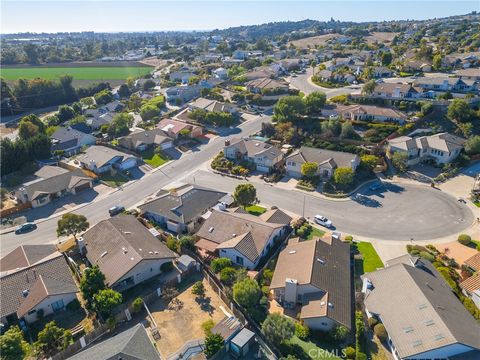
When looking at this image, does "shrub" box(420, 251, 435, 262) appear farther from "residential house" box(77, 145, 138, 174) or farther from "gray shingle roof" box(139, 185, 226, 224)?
"residential house" box(77, 145, 138, 174)

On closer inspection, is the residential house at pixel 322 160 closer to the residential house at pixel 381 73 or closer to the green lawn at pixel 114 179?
the green lawn at pixel 114 179

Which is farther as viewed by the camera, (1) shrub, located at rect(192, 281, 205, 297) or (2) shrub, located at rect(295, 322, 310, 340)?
(1) shrub, located at rect(192, 281, 205, 297)

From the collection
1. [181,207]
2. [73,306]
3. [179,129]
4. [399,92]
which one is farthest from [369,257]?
[399,92]

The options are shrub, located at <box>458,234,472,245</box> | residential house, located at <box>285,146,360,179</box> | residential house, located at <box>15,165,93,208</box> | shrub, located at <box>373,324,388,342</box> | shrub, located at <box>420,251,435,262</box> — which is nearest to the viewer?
shrub, located at <box>373,324,388,342</box>

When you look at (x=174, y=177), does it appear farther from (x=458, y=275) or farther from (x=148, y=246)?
(x=458, y=275)

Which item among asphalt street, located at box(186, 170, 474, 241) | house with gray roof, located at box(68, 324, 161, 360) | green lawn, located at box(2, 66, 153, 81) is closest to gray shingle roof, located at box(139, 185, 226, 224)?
asphalt street, located at box(186, 170, 474, 241)

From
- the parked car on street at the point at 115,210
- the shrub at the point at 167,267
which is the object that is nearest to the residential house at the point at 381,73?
the parked car on street at the point at 115,210

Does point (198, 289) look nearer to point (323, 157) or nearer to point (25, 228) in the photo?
point (25, 228)
